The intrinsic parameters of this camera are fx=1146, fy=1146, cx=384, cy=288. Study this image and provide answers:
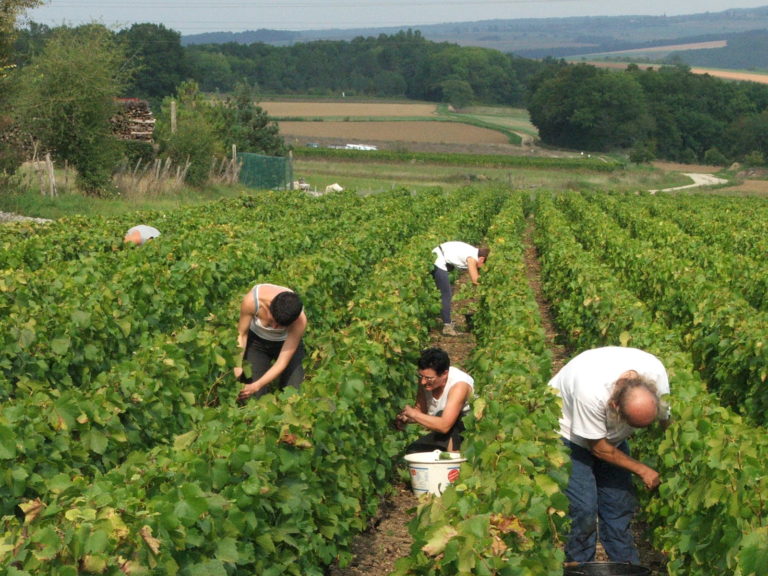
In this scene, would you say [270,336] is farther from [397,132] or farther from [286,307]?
[397,132]

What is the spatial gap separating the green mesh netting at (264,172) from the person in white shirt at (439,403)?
112 feet

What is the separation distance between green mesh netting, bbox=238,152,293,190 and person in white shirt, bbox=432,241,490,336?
27.5 metres

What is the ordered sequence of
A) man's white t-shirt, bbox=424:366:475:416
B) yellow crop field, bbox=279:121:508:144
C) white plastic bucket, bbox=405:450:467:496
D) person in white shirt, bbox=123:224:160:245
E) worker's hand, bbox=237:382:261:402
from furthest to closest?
yellow crop field, bbox=279:121:508:144 → person in white shirt, bbox=123:224:160:245 → worker's hand, bbox=237:382:261:402 → man's white t-shirt, bbox=424:366:475:416 → white plastic bucket, bbox=405:450:467:496

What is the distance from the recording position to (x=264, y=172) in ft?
138

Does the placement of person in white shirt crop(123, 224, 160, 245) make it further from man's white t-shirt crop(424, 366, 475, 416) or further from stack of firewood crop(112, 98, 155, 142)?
stack of firewood crop(112, 98, 155, 142)

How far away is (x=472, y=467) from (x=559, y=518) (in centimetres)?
62

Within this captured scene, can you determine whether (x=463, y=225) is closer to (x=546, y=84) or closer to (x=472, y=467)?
(x=472, y=467)

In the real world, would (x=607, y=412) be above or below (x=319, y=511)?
above

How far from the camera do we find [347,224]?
19438mm

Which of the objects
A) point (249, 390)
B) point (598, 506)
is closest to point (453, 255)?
point (249, 390)

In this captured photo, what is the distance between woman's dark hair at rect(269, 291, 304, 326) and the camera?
771cm

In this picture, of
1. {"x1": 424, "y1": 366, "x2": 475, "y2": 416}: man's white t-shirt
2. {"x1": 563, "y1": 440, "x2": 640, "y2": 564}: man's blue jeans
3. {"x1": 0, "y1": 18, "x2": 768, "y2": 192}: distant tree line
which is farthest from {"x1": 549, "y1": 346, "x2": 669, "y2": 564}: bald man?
{"x1": 0, "y1": 18, "x2": 768, "y2": 192}: distant tree line

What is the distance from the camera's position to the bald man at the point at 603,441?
6016mm

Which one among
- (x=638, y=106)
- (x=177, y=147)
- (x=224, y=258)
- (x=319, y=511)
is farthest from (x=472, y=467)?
(x=638, y=106)
